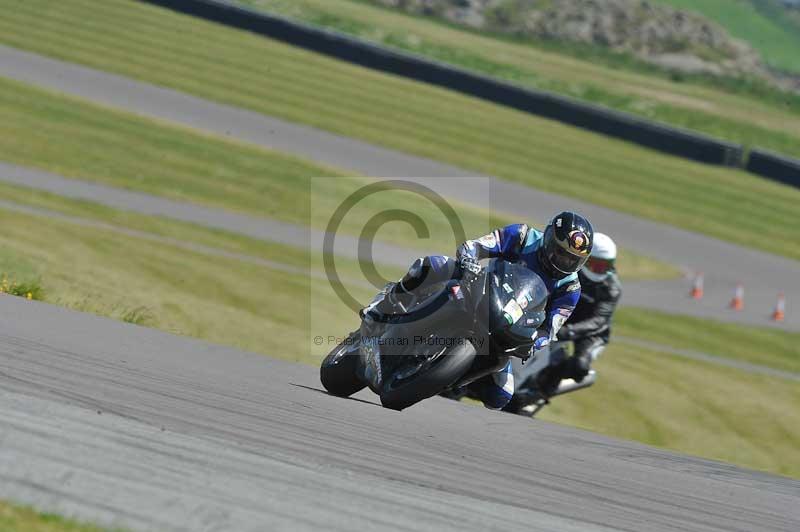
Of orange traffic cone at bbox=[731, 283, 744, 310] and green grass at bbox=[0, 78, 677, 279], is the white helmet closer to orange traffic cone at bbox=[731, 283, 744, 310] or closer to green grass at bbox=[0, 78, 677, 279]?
→ green grass at bbox=[0, 78, 677, 279]

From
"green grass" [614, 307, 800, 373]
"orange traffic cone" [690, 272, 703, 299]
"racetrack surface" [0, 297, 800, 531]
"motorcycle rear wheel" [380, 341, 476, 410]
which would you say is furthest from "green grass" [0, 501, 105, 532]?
"orange traffic cone" [690, 272, 703, 299]

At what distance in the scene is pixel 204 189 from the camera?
21797 millimetres

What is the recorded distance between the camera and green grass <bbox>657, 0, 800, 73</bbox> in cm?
6369

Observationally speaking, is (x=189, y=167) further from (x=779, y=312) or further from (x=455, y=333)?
(x=455, y=333)

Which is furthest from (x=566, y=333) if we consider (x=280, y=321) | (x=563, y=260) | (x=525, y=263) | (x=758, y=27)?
(x=758, y=27)

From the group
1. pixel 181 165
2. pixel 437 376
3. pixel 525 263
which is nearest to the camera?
pixel 437 376

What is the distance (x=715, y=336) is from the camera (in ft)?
64.8

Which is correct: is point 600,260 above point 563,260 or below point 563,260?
below

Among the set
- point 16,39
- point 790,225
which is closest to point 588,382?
point 790,225

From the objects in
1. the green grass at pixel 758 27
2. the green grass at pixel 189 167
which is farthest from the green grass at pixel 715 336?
the green grass at pixel 758 27

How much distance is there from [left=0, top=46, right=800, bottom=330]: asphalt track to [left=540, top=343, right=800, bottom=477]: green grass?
23.5ft

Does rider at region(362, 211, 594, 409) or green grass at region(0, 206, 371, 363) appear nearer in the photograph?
rider at region(362, 211, 594, 409)

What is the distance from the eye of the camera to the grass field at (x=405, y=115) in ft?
95.6

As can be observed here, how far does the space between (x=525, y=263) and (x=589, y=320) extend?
317 cm
